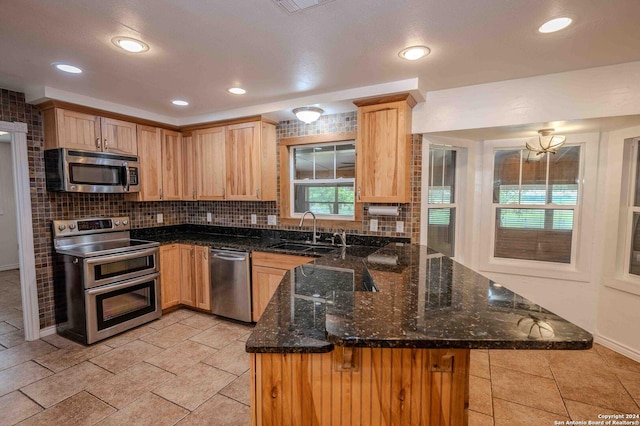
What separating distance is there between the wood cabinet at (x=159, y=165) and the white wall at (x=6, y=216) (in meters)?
3.52

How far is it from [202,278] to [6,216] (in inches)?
180

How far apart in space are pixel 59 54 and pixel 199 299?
2.61 metres

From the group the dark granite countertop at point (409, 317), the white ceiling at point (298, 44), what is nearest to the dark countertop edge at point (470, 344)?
the dark granite countertop at point (409, 317)

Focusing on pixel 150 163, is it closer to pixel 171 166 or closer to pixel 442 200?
pixel 171 166

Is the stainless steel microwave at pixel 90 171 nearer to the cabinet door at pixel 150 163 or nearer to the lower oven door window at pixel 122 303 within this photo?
the cabinet door at pixel 150 163

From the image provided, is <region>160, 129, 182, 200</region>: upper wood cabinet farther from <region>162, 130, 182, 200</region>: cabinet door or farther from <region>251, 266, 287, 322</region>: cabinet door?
<region>251, 266, 287, 322</region>: cabinet door

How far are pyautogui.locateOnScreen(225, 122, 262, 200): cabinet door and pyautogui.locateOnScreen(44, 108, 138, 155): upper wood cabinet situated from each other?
108 cm

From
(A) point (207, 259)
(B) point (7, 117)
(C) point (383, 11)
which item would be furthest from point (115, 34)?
(A) point (207, 259)

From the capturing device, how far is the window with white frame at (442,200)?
3082mm

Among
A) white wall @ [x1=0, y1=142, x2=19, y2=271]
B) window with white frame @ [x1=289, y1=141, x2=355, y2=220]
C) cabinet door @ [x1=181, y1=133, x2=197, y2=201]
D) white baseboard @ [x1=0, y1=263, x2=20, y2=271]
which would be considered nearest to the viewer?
window with white frame @ [x1=289, y1=141, x2=355, y2=220]

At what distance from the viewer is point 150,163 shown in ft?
11.6

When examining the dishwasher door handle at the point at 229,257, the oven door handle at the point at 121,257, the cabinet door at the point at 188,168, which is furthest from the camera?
the cabinet door at the point at 188,168

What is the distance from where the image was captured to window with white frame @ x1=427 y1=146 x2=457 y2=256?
3.08 metres

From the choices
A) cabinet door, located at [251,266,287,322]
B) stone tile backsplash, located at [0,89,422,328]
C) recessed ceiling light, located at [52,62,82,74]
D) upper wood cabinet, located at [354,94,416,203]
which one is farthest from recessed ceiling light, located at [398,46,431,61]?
recessed ceiling light, located at [52,62,82,74]
